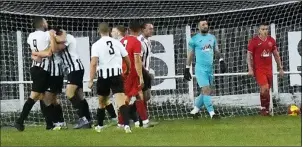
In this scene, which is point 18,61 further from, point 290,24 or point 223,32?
point 290,24

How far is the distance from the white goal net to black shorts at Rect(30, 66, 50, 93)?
4755 mm

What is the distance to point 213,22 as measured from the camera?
19797 millimetres

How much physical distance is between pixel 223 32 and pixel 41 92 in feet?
23.1

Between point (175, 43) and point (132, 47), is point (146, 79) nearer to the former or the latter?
point (132, 47)

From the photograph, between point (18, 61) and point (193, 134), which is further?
point (18, 61)

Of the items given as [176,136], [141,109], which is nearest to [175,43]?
[141,109]

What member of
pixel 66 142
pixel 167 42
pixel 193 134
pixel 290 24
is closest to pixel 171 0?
pixel 167 42

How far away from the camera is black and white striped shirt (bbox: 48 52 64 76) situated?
13.6 metres

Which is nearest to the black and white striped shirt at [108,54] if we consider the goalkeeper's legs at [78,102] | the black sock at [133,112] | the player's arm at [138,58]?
the player's arm at [138,58]

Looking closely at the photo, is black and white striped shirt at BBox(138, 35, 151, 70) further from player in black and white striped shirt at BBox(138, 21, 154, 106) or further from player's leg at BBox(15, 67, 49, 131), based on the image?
player's leg at BBox(15, 67, 49, 131)

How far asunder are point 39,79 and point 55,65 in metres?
0.39

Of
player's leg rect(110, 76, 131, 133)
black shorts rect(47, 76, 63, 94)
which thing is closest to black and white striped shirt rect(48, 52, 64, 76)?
black shorts rect(47, 76, 63, 94)

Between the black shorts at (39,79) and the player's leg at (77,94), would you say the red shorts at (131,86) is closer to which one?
the player's leg at (77,94)

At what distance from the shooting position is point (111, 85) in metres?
12.5
